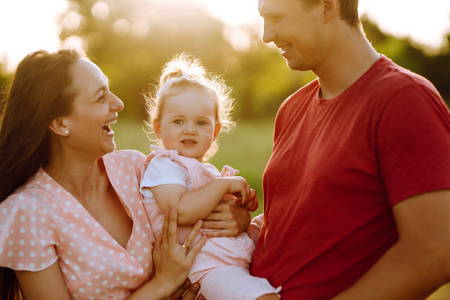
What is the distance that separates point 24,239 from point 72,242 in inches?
8.2

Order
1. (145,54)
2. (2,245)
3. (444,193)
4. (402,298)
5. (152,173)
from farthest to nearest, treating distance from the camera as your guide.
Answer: (145,54) → (152,173) → (2,245) → (402,298) → (444,193)

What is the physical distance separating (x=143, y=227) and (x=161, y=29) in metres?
26.1

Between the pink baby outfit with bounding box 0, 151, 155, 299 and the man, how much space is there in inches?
24.3

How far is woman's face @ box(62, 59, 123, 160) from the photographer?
2408mm

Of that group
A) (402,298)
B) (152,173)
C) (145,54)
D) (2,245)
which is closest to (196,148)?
(152,173)

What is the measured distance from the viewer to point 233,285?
234cm

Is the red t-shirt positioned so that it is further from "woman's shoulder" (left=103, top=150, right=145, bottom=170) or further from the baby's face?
"woman's shoulder" (left=103, top=150, right=145, bottom=170)

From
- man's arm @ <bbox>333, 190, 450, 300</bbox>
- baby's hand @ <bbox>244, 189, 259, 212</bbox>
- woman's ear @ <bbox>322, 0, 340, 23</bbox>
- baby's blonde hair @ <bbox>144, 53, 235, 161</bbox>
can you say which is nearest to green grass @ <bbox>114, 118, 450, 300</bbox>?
baby's blonde hair @ <bbox>144, 53, 235, 161</bbox>

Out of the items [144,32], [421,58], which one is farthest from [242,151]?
[421,58]

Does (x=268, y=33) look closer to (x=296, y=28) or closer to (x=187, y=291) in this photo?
(x=296, y=28)

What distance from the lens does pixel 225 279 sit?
7.83ft

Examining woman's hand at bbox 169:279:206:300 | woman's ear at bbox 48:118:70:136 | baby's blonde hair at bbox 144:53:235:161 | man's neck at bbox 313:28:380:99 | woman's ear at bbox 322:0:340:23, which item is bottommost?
woman's hand at bbox 169:279:206:300

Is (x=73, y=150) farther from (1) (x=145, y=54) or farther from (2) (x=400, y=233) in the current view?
(1) (x=145, y=54)

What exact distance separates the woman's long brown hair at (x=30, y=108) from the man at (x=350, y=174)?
1.01 m
